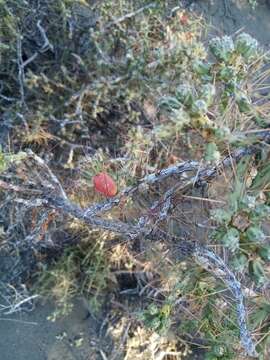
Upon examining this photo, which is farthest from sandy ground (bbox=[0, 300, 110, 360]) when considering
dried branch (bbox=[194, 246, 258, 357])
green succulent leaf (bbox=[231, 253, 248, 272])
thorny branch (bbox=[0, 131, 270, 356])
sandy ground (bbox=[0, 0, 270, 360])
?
green succulent leaf (bbox=[231, 253, 248, 272])

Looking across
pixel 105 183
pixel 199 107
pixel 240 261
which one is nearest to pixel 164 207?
pixel 105 183

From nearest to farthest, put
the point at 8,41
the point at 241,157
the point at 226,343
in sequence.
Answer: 1. the point at 241,157
2. the point at 226,343
3. the point at 8,41

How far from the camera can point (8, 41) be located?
183cm

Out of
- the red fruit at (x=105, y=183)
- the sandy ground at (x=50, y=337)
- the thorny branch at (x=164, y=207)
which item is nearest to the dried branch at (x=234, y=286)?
the thorny branch at (x=164, y=207)

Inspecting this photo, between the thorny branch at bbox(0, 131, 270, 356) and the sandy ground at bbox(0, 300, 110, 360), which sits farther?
the sandy ground at bbox(0, 300, 110, 360)

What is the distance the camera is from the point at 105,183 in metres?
1.29

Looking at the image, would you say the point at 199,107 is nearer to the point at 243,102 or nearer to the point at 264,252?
the point at 243,102

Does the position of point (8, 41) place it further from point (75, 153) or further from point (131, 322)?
point (131, 322)

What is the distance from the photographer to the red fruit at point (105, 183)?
129cm

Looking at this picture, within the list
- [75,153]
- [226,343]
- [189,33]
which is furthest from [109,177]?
[189,33]

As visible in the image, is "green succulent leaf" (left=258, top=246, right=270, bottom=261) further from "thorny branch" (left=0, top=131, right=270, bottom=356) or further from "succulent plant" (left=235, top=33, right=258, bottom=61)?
"succulent plant" (left=235, top=33, right=258, bottom=61)

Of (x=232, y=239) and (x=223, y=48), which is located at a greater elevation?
(x=223, y=48)

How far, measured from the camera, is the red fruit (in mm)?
1293

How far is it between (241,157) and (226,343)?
52cm
